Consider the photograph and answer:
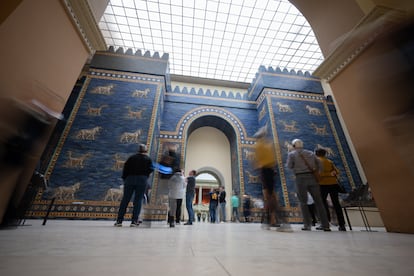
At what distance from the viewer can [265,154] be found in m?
3.12

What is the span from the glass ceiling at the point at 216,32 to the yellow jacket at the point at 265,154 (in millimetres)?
7889

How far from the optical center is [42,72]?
85.7 inches

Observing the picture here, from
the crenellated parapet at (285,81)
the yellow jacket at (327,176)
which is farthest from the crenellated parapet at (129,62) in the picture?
the yellow jacket at (327,176)

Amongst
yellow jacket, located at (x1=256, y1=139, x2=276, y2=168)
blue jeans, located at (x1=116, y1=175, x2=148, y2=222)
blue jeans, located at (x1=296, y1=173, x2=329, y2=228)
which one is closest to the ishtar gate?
blue jeans, located at (x1=116, y1=175, x2=148, y2=222)

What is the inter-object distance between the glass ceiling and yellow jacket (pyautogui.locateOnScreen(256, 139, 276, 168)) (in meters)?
7.89

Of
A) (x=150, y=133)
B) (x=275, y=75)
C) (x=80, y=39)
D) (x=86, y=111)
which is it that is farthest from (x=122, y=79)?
(x=275, y=75)

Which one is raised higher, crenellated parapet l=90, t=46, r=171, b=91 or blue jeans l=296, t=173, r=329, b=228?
crenellated parapet l=90, t=46, r=171, b=91

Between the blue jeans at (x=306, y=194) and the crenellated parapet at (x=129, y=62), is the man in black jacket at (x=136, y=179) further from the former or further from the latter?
the crenellated parapet at (x=129, y=62)

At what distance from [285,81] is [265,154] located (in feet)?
27.4

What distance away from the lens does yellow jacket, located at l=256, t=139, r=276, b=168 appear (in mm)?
3080

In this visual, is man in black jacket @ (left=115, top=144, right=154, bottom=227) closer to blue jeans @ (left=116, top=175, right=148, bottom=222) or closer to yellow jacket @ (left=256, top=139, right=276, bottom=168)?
blue jeans @ (left=116, top=175, right=148, bottom=222)

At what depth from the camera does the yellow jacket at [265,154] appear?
3080mm

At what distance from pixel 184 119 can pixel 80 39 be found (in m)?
6.97

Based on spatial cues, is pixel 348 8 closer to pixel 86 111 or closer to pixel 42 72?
pixel 42 72
